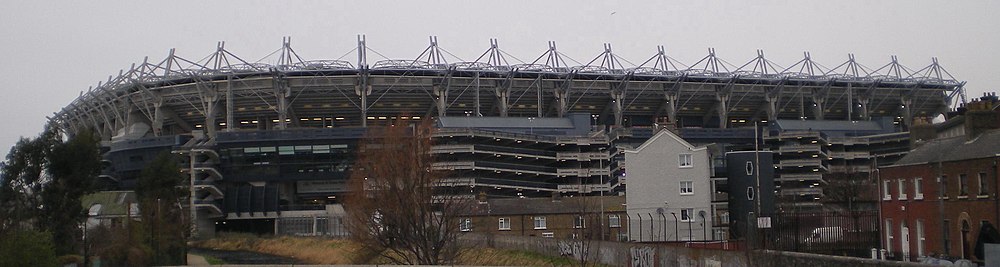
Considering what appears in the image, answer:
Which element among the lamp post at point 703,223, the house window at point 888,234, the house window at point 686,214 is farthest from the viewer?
the house window at point 686,214

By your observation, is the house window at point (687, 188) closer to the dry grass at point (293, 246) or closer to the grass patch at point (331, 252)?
the grass patch at point (331, 252)

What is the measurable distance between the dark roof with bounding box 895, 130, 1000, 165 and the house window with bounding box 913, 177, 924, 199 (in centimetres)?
78

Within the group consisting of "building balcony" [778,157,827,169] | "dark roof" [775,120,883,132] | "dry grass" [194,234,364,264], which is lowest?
"dry grass" [194,234,364,264]

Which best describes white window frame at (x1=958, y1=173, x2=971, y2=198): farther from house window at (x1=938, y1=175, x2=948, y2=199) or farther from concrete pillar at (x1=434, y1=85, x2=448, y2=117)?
concrete pillar at (x1=434, y1=85, x2=448, y2=117)

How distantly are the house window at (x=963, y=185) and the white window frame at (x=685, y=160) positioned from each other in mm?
31878

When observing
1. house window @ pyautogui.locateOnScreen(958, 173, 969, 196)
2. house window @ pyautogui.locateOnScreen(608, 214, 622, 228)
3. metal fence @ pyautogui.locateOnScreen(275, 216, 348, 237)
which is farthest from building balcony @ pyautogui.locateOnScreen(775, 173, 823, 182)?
house window @ pyautogui.locateOnScreen(958, 173, 969, 196)

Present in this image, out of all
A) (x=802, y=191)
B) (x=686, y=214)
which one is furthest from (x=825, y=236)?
(x=802, y=191)

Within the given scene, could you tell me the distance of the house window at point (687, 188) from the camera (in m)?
69.0

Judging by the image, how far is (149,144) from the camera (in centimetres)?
12838

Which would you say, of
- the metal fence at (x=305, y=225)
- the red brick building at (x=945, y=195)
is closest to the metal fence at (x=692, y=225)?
the red brick building at (x=945, y=195)

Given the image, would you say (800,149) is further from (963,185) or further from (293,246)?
(963,185)

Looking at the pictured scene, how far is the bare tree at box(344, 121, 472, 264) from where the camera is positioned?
165 feet

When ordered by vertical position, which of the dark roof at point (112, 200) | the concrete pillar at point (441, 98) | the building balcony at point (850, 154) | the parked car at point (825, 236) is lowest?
the parked car at point (825, 236)

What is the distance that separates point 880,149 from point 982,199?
355 feet
